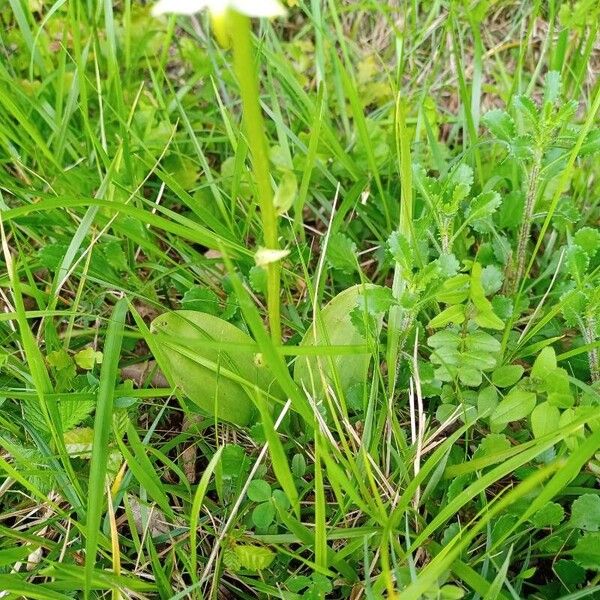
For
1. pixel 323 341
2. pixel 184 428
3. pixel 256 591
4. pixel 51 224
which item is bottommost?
pixel 256 591

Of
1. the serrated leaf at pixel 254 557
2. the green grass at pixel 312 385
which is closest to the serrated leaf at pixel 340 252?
the green grass at pixel 312 385

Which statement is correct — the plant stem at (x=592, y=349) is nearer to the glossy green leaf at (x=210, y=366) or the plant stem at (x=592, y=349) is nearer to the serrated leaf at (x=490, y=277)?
the serrated leaf at (x=490, y=277)

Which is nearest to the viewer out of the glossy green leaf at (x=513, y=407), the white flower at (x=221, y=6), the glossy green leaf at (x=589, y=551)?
the white flower at (x=221, y=6)

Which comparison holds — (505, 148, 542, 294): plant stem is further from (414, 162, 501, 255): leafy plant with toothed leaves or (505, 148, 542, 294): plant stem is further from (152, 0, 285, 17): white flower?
(152, 0, 285, 17): white flower

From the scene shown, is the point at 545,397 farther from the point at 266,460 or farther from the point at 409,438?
the point at 266,460

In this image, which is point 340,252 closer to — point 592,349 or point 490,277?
point 490,277

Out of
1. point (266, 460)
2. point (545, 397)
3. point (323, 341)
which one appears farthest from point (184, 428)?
point (545, 397)
